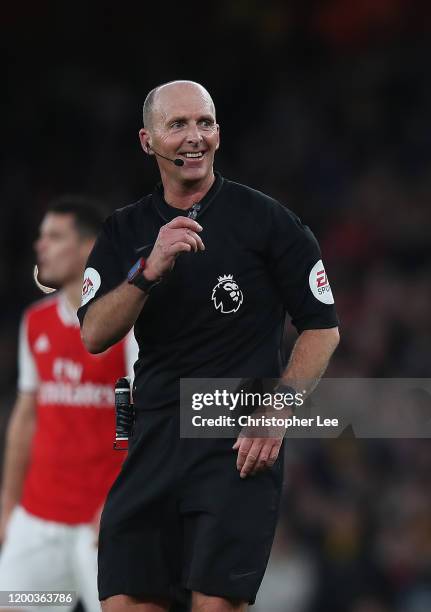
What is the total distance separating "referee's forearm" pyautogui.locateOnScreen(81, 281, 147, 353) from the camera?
12.4 ft

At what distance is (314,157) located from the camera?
1257 centimetres

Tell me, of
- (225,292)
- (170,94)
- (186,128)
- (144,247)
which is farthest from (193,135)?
(225,292)

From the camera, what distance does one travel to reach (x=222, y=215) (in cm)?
398

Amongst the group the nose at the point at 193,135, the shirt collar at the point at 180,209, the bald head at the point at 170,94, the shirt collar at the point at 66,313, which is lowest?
the shirt collar at the point at 180,209

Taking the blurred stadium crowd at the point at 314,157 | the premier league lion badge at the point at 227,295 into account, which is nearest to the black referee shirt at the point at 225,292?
the premier league lion badge at the point at 227,295

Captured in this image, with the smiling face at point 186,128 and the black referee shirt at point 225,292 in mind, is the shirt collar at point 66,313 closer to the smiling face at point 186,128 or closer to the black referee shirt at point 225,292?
the black referee shirt at point 225,292

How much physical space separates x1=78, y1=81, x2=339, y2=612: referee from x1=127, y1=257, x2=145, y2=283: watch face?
0.25 ft

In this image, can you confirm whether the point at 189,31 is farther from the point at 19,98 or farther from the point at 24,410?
the point at 24,410

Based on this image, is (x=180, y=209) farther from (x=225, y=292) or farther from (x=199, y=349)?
(x=199, y=349)

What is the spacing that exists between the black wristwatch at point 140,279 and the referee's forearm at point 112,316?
1cm

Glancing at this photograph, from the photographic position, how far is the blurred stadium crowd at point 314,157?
9.13 meters

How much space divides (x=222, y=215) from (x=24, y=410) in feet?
8.29

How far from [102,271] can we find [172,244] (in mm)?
479

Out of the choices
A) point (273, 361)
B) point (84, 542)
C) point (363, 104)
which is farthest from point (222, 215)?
point (363, 104)
